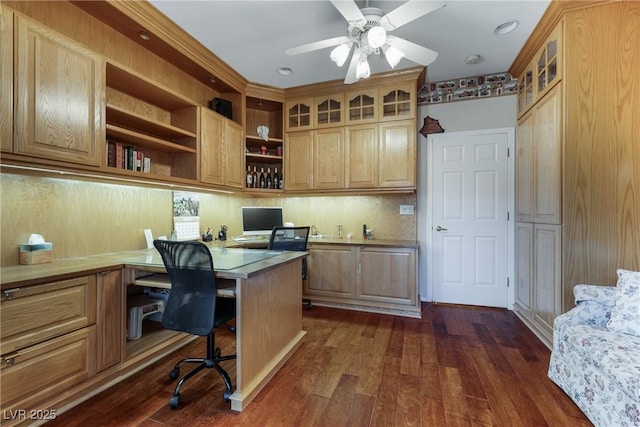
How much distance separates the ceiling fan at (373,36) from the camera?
1.66m

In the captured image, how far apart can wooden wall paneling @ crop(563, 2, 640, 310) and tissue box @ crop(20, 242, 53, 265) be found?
389 centimetres

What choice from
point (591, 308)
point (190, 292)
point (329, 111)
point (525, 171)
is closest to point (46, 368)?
point (190, 292)

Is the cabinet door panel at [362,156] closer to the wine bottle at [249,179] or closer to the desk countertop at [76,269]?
→ the wine bottle at [249,179]

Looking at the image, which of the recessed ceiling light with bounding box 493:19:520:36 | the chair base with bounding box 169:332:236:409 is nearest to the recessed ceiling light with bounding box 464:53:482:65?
the recessed ceiling light with bounding box 493:19:520:36

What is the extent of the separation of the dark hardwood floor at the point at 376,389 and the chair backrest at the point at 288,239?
90 centimetres

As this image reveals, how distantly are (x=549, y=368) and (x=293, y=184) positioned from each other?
311 centimetres

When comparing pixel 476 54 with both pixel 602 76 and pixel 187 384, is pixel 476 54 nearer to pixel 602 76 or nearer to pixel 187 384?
pixel 602 76

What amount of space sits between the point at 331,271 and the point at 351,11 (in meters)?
2.67

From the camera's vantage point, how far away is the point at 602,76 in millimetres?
2129

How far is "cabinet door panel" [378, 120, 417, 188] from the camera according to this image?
3260 mm

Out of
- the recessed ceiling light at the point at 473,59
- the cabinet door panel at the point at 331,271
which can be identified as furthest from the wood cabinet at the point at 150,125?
the recessed ceiling light at the point at 473,59

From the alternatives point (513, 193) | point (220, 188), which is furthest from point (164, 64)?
point (513, 193)

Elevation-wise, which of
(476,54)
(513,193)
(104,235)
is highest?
(476,54)

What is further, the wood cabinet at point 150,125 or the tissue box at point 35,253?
the wood cabinet at point 150,125
